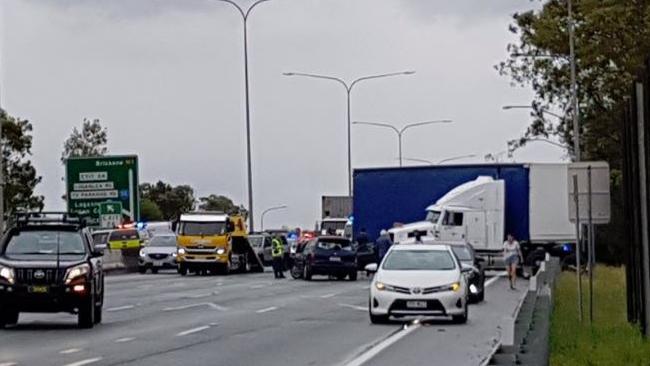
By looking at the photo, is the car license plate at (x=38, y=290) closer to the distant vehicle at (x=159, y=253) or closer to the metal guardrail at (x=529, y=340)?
the metal guardrail at (x=529, y=340)

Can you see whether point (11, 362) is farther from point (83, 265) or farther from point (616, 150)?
point (616, 150)

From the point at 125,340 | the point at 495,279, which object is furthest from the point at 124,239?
the point at 125,340

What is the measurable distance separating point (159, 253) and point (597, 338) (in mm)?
45156

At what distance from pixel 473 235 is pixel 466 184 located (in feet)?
6.15

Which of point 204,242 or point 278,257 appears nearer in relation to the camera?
point 278,257

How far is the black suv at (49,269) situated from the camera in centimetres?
2498

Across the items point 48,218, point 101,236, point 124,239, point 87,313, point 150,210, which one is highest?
point 150,210

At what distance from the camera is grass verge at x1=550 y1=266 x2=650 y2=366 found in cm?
1756

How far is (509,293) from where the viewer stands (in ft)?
134

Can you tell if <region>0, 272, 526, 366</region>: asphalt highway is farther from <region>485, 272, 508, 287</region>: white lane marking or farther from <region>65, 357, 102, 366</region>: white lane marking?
<region>485, 272, 508, 287</region>: white lane marking

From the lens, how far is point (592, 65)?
49781 mm

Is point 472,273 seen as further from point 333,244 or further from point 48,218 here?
point 333,244

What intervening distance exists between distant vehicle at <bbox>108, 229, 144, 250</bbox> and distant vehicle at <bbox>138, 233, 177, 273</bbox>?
1801 mm

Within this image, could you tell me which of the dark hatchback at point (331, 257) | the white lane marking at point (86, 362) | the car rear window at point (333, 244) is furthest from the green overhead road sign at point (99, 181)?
the white lane marking at point (86, 362)
